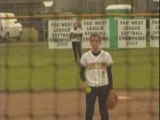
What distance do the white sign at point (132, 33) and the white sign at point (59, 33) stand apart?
1.66m

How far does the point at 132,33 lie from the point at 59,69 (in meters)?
3.21

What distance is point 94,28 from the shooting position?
16.9 m

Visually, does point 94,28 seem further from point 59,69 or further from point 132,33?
point 59,69

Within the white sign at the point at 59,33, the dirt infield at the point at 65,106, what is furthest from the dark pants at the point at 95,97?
the white sign at the point at 59,33

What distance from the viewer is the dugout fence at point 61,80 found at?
8547 mm

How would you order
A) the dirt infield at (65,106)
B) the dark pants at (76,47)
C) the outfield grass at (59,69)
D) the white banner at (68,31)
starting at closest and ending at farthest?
the dirt infield at (65,106) < the outfield grass at (59,69) < the dark pants at (76,47) < the white banner at (68,31)

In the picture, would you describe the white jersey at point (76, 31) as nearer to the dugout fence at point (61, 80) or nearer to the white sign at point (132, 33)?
the dugout fence at point (61, 80)

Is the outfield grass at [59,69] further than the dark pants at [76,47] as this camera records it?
No

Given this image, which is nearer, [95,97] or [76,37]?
[95,97]

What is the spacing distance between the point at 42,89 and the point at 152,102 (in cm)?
272

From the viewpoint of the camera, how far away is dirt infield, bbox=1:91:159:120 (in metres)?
8.13

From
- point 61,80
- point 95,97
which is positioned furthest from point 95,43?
point 61,80

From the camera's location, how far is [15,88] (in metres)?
Answer: 11.5

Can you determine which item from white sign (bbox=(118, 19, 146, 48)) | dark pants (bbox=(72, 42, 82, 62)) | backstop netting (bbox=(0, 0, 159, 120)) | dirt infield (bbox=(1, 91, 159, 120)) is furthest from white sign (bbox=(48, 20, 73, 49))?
dirt infield (bbox=(1, 91, 159, 120))
